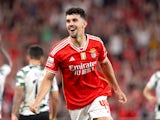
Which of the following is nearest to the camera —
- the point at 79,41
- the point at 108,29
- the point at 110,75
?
the point at 79,41

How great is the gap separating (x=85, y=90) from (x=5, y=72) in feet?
7.75

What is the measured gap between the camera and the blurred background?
1960 centimetres

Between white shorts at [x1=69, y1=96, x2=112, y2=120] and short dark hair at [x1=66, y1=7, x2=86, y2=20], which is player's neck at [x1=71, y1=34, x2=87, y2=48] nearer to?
short dark hair at [x1=66, y1=7, x2=86, y2=20]

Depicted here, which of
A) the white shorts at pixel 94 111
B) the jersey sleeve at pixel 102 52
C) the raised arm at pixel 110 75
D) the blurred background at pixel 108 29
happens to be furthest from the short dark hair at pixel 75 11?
the blurred background at pixel 108 29

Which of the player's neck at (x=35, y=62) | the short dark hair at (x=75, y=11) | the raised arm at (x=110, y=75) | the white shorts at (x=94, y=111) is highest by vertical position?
the short dark hair at (x=75, y=11)

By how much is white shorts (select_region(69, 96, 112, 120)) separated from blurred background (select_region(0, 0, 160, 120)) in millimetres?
7851

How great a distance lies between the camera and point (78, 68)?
1041 cm

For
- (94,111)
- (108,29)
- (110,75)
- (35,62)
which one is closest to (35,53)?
(35,62)

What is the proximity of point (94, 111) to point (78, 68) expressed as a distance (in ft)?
2.01

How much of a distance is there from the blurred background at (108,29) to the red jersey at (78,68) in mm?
7876

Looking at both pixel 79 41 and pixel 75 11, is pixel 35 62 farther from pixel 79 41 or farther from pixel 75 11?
pixel 75 11

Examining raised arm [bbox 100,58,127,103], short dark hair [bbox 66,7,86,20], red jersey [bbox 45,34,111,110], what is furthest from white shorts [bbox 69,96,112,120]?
short dark hair [bbox 66,7,86,20]

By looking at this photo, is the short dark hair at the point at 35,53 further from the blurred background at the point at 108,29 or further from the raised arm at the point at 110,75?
the blurred background at the point at 108,29

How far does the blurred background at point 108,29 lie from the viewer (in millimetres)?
19598
